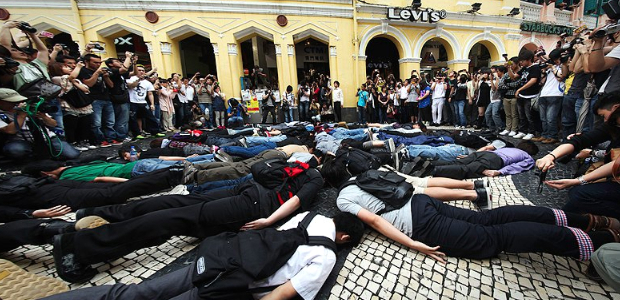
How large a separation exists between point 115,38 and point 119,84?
755 centimetres

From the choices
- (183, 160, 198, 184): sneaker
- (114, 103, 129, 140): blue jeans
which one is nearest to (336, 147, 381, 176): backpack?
(183, 160, 198, 184): sneaker

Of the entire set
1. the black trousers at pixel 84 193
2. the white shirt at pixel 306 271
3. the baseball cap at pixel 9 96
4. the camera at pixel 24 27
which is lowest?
the white shirt at pixel 306 271

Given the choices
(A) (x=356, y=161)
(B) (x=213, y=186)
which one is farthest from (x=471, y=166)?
(B) (x=213, y=186)

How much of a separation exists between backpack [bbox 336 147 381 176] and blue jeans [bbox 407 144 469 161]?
115cm

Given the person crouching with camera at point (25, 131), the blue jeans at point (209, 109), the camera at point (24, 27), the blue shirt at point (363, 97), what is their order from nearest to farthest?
the person crouching with camera at point (25, 131) < the camera at point (24, 27) < the blue jeans at point (209, 109) < the blue shirt at point (363, 97)

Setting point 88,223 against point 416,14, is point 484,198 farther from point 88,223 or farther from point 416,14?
point 416,14

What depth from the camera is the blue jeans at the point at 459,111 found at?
7.99 metres

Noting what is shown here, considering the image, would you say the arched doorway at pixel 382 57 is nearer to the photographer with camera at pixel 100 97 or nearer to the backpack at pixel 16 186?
the photographer with camera at pixel 100 97

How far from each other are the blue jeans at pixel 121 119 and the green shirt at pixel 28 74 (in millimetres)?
1785

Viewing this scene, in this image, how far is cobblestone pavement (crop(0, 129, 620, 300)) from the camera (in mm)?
1643

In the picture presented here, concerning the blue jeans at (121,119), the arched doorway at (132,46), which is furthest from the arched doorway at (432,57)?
the arched doorway at (132,46)

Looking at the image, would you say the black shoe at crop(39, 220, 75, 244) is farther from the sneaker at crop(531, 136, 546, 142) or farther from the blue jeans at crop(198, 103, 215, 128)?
the blue jeans at crop(198, 103, 215, 128)

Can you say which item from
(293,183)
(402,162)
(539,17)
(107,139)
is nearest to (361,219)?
(293,183)

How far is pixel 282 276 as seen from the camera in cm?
152
